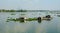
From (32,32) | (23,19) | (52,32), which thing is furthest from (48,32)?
(23,19)

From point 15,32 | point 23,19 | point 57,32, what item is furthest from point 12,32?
point 23,19

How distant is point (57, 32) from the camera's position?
43.9ft

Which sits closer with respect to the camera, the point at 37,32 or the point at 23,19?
the point at 37,32

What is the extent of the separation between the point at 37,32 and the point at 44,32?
0.53 m

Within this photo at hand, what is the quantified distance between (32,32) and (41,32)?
711 millimetres

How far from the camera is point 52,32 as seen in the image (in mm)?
13242

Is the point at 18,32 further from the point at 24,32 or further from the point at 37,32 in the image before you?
the point at 37,32

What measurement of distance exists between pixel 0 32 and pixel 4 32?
14.6 inches

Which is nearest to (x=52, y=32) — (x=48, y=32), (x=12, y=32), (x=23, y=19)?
(x=48, y=32)

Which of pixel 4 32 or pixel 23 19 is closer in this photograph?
pixel 4 32

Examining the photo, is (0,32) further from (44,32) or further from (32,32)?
(44,32)

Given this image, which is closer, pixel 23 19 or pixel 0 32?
pixel 0 32

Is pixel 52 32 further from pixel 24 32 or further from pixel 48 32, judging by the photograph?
pixel 24 32

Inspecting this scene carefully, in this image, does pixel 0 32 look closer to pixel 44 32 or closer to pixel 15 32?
pixel 15 32
